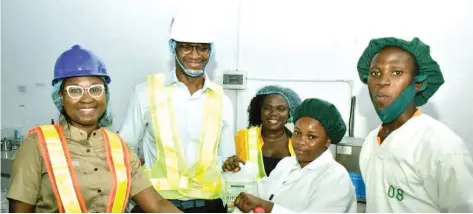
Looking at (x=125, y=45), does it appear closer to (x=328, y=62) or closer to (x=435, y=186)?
(x=328, y=62)

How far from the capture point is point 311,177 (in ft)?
5.81

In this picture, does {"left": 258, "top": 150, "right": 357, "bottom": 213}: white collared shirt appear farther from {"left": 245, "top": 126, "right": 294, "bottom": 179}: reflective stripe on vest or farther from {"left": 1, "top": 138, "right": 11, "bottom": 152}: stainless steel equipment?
{"left": 1, "top": 138, "right": 11, "bottom": 152}: stainless steel equipment

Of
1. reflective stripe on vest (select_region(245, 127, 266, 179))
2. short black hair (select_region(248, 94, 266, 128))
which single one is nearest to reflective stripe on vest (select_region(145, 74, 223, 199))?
reflective stripe on vest (select_region(245, 127, 266, 179))

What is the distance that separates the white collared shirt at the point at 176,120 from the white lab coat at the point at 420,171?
0.83 m

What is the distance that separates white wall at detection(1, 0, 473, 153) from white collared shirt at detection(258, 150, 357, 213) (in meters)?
1.09

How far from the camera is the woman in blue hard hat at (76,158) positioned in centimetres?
133

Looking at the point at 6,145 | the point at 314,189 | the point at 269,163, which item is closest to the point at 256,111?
the point at 269,163

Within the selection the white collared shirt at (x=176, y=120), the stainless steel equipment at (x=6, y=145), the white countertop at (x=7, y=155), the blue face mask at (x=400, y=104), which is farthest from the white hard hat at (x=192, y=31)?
the stainless steel equipment at (x=6, y=145)

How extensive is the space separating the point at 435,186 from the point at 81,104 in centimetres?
118

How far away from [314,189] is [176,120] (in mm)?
708

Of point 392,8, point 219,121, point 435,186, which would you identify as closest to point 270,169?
point 219,121

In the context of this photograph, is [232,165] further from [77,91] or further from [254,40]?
[254,40]

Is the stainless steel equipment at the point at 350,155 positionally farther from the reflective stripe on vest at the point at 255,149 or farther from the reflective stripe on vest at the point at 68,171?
the reflective stripe on vest at the point at 68,171

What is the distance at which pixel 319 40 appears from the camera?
2799 millimetres
